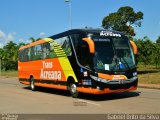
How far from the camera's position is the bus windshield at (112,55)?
1611 centimetres

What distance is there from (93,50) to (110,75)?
1.29 m

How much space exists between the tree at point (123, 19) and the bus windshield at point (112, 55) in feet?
225

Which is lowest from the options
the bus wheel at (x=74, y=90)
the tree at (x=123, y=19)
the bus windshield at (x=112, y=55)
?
the bus wheel at (x=74, y=90)

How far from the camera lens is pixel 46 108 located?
1450cm

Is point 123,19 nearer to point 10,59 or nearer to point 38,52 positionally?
point 10,59

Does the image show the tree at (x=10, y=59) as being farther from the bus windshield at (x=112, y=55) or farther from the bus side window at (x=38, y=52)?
the bus windshield at (x=112, y=55)

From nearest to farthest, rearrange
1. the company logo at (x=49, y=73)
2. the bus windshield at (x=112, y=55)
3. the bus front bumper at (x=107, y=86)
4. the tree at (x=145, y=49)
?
the bus front bumper at (x=107, y=86) → the bus windshield at (x=112, y=55) → the company logo at (x=49, y=73) → the tree at (x=145, y=49)

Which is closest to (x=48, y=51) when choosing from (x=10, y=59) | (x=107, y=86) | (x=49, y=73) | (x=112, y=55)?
(x=49, y=73)

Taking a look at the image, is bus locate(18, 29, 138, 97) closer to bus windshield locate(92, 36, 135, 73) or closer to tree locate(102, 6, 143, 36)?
bus windshield locate(92, 36, 135, 73)

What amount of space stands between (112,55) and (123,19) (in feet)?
240

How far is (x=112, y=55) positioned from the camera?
16.5 m

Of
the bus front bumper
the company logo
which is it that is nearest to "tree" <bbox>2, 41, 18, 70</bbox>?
the company logo

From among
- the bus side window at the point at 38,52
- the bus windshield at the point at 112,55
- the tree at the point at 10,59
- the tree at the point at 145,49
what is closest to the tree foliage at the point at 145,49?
the tree at the point at 145,49

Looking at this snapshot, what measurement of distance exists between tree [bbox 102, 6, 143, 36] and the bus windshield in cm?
6849
